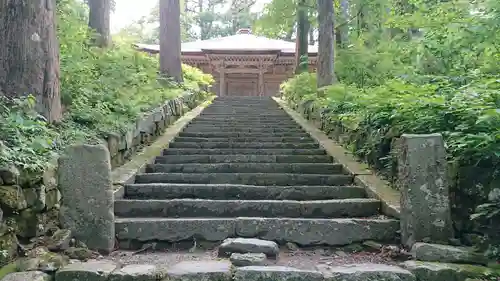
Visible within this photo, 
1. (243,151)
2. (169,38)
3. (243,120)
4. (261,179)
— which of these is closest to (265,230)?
(261,179)

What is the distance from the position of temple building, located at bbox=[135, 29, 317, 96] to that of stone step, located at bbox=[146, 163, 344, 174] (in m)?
14.5

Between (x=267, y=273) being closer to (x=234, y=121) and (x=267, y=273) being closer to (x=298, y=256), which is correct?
(x=298, y=256)

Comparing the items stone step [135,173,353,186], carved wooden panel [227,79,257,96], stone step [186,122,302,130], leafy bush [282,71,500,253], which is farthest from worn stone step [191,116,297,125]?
carved wooden panel [227,79,257,96]

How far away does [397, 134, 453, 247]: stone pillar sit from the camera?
12.5 ft

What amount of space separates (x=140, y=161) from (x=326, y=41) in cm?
595

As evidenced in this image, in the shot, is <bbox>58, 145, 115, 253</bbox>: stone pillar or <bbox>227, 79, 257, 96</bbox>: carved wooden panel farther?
<bbox>227, 79, 257, 96</bbox>: carved wooden panel

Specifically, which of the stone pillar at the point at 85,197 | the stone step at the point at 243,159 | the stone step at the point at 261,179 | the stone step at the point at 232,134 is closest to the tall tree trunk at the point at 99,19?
the stone step at the point at 232,134

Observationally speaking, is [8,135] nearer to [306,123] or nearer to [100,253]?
[100,253]

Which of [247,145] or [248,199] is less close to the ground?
[247,145]

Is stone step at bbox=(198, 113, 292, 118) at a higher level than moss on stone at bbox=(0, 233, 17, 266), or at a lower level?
higher

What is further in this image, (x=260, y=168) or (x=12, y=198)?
(x=260, y=168)

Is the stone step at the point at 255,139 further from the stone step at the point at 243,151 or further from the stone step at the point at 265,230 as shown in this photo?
the stone step at the point at 265,230

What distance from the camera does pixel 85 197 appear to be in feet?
12.8

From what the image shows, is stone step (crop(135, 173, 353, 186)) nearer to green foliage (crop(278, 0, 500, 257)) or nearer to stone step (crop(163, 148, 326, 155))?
green foliage (crop(278, 0, 500, 257))
